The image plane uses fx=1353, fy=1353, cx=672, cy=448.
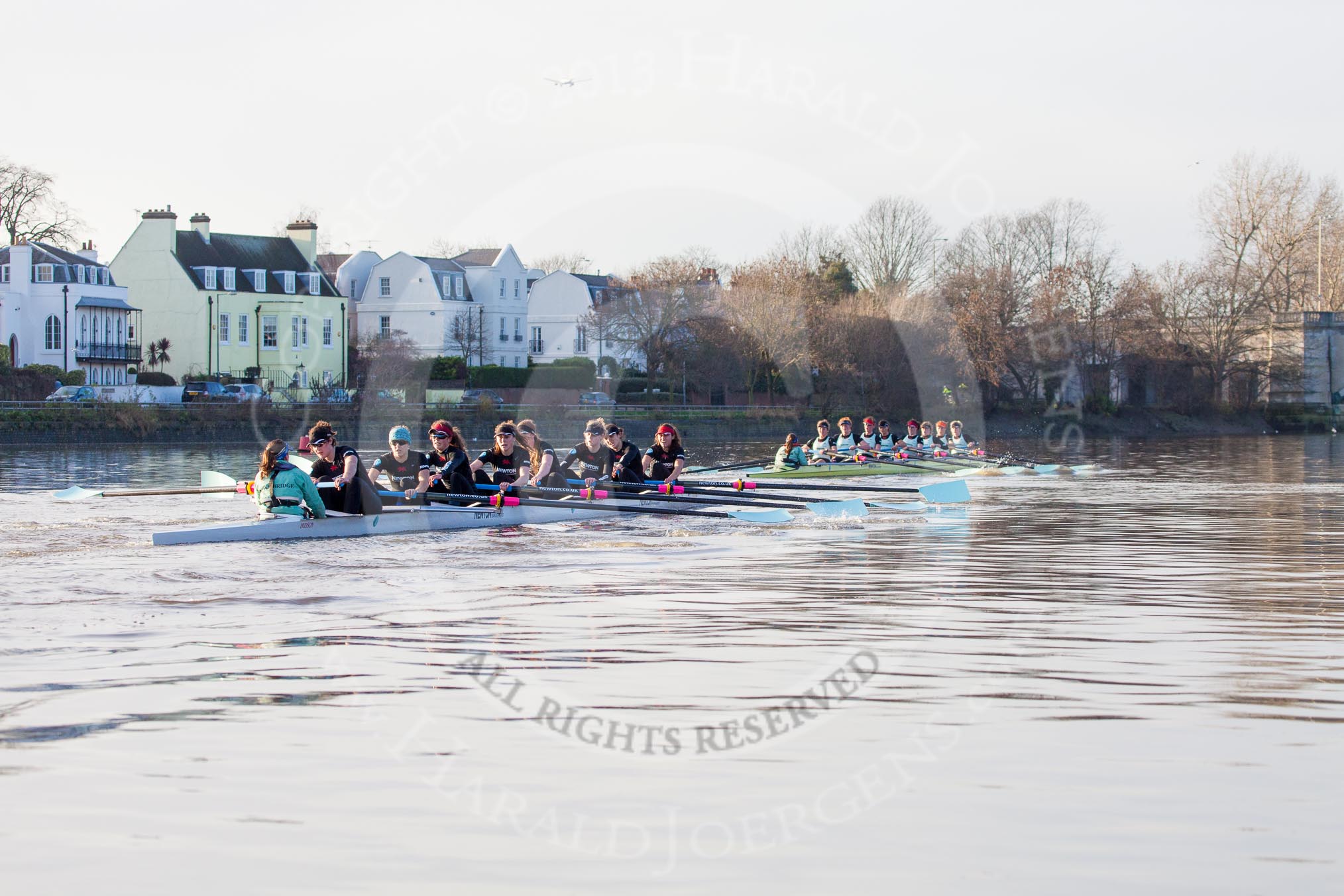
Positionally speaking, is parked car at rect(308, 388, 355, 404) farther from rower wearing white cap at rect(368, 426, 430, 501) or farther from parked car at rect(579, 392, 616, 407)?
rower wearing white cap at rect(368, 426, 430, 501)

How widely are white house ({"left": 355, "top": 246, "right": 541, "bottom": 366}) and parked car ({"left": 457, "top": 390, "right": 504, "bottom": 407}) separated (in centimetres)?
1043

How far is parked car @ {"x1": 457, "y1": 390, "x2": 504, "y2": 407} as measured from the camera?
4884cm

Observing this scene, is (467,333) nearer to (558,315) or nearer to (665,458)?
(558,315)

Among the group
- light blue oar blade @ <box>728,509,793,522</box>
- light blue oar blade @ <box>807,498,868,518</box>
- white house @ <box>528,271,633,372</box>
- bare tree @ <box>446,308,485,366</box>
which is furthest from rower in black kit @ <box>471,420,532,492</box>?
white house @ <box>528,271,633,372</box>

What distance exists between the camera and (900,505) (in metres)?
19.5

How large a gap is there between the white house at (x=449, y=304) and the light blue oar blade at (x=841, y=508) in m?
49.3

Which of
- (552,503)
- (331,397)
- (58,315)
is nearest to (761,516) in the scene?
(552,503)

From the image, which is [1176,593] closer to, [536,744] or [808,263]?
[536,744]

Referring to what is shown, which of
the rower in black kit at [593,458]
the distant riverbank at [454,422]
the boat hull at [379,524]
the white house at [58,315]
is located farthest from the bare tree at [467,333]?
the boat hull at [379,524]

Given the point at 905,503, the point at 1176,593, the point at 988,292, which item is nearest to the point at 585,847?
the point at 1176,593

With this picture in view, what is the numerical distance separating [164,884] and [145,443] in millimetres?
38030

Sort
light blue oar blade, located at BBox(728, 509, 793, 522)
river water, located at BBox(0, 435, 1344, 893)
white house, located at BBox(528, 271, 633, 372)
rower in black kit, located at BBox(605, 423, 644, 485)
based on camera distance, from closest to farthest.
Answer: river water, located at BBox(0, 435, 1344, 893), light blue oar blade, located at BBox(728, 509, 793, 522), rower in black kit, located at BBox(605, 423, 644, 485), white house, located at BBox(528, 271, 633, 372)

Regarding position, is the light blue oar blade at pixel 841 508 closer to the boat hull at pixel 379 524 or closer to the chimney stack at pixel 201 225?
the boat hull at pixel 379 524

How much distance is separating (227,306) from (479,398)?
1436cm
